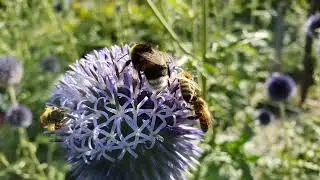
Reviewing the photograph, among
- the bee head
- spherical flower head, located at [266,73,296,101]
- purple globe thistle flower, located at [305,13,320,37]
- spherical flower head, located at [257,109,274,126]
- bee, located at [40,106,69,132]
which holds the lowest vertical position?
spherical flower head, located at [257,109,274,126]

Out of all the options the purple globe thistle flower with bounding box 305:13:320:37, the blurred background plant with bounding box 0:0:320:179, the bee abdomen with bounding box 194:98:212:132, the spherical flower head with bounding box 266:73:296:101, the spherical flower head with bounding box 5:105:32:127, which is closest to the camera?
the bee abdomen with bounding box 194:98:212:132

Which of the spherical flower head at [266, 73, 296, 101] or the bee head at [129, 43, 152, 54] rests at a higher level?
the bee head at [129, 43, 152, 54]

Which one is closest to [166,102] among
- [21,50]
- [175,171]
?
[175,171]

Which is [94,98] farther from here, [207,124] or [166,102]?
[207,124]

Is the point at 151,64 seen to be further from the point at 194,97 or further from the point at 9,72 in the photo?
the point at 9,72

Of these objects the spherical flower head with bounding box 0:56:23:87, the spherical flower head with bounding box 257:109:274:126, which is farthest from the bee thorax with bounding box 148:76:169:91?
the spherical flower head with bounding box 0:56:23:87

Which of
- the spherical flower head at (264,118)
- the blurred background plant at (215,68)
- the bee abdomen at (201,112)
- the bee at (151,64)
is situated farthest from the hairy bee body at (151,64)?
the spherical flower head at (264,118)

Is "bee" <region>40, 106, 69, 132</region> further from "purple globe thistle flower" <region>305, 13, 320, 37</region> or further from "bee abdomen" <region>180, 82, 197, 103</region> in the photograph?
"purple globe thistle flower" <region>305, 13, 320, 37</region>
